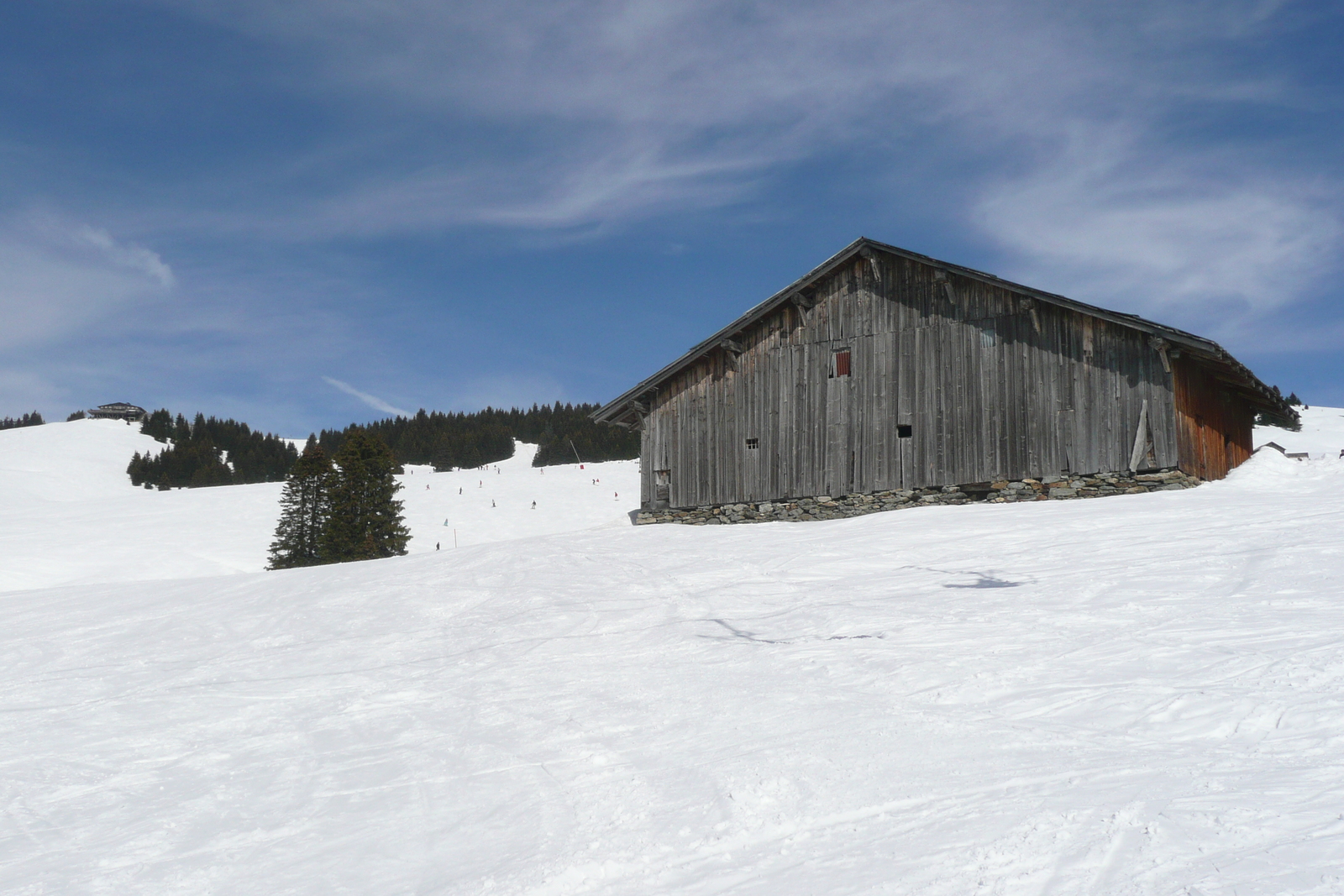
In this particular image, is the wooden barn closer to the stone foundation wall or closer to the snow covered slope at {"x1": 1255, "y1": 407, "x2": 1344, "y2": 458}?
the stone foundation wall

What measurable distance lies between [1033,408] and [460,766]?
17.3m

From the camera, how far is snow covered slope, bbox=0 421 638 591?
39.6 meters

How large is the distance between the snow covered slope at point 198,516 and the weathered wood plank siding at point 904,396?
4.51 m

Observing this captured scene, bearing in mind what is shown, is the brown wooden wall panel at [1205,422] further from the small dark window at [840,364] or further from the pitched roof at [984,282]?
the small dark window at [840,364]

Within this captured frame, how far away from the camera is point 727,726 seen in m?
7.18

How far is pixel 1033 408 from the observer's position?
807 inches

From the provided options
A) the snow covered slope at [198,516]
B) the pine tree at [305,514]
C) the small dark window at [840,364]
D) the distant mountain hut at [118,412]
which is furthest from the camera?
the distant mountain hut at [118,412]

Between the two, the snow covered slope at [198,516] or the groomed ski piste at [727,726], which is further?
the snow covered slope at [198,516]

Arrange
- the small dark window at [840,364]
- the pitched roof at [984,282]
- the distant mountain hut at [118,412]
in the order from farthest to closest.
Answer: the distant mountain hut at [118,412], the small dark window at [840,364], the pitched roof at [984,282]

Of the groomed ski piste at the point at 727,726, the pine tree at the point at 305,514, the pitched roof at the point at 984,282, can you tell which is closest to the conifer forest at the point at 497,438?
the pine tree at the point at 305,514

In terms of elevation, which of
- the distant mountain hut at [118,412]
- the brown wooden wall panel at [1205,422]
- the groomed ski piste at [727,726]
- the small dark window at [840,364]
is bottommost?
the groomed ski piste at [727,726]

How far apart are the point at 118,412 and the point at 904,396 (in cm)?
14857

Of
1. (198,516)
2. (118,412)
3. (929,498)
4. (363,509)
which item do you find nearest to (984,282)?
(929,498)

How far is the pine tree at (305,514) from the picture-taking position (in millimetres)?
41906
